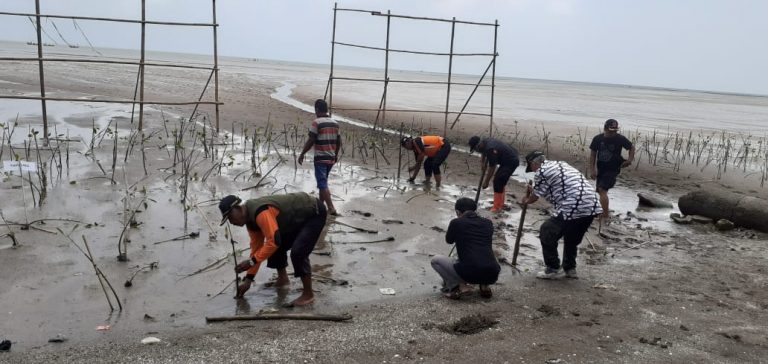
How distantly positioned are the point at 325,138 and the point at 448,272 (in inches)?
108

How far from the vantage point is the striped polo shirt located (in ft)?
24.9

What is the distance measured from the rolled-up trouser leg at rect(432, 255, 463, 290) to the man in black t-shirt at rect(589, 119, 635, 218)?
3.77 m

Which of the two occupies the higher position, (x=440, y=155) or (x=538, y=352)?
(x=440, y=155)

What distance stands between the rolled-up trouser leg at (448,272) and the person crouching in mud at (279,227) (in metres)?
1.22

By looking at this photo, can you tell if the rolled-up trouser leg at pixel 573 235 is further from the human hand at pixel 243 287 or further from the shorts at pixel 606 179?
the human hand at pixel 243 287

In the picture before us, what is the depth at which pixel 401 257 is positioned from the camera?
6664 mm

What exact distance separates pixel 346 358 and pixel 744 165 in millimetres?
12483

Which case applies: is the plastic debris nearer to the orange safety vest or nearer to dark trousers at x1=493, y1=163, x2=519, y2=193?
dark trousers at x1=493, y1=163, x2=519, y2=193

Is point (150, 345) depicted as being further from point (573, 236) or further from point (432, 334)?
point (573, 236)

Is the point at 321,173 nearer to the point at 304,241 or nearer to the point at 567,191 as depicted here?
the point at 304,241

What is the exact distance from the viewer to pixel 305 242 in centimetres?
507

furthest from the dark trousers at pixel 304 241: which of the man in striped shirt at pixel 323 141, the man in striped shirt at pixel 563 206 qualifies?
the man in striped shirt at pixel 323 141

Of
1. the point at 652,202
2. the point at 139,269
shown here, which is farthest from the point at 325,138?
the point at 652,202

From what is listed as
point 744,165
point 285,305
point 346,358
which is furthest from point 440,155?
point 744,165
